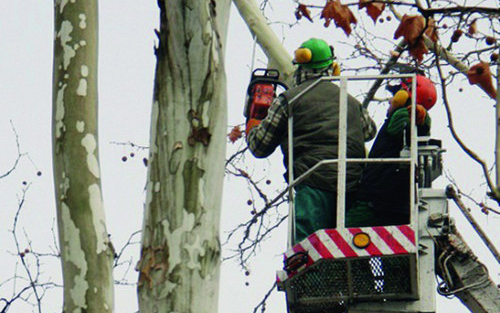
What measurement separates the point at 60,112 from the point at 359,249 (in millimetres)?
2121

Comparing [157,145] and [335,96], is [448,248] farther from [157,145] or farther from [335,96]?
[157,145]

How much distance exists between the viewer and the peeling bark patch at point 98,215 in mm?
6109

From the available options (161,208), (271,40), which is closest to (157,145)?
(161,208)

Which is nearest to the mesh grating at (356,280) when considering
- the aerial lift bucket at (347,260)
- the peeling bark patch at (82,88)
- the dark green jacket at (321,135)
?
the aerial lift bucket at (347,260)

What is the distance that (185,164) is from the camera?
5.74 meters

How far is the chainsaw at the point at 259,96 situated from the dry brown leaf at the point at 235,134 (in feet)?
6.22

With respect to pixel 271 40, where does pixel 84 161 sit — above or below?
below

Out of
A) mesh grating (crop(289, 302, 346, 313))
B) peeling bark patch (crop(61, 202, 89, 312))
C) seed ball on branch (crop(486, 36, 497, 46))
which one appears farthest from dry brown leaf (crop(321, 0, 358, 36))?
peeling bark patch (crop(61, 202, 89, 312))

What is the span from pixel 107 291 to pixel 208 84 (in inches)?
49.3

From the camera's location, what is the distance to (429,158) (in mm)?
7680

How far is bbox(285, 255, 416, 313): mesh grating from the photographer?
7324 millimetres

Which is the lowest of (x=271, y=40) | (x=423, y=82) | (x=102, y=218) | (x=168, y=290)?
(x=168, y=290)

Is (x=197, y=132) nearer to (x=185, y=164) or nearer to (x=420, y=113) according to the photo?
(x=185, y=164)

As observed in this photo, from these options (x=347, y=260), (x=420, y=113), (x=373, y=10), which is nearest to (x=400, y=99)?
(x=420, y=113)
